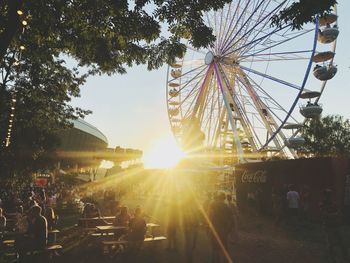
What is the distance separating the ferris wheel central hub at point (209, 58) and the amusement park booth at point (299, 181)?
10753mm

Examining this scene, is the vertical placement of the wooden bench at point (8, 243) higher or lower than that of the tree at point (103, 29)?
lower

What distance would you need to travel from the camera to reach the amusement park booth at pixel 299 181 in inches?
520

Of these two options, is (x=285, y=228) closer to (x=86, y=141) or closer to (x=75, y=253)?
(x=75, y=253)

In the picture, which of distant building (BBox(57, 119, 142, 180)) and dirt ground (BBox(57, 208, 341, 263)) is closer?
dirt ground (BBox(57, 208, 341, 263))

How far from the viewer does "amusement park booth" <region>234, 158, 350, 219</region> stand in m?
13.2

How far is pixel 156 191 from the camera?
127ft

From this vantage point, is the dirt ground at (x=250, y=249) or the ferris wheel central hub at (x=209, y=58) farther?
the ferris wheel central hub at (x=209, y=58)

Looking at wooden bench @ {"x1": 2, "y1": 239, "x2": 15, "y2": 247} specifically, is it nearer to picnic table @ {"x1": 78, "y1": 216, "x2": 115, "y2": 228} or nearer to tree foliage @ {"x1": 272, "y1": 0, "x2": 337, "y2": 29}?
picnic table @ {"x1": 78, "y1": 216, "x2": 115, "y2": 228}

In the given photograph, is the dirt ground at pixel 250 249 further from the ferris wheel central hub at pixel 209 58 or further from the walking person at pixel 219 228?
the ferris wheel central hub at pixel 209 58

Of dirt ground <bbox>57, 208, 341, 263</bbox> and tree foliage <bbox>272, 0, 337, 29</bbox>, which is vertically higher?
tree foliage <bbox>272, 0, 337, 29</bbox>

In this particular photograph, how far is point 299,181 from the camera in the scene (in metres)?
Result: 14.7

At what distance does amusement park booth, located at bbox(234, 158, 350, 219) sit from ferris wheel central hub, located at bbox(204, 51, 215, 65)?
35.3ft

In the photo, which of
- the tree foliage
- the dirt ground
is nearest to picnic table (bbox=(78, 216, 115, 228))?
the dirt ground

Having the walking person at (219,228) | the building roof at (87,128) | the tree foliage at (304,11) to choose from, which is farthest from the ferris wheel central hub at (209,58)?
the building roof at (87,128)
